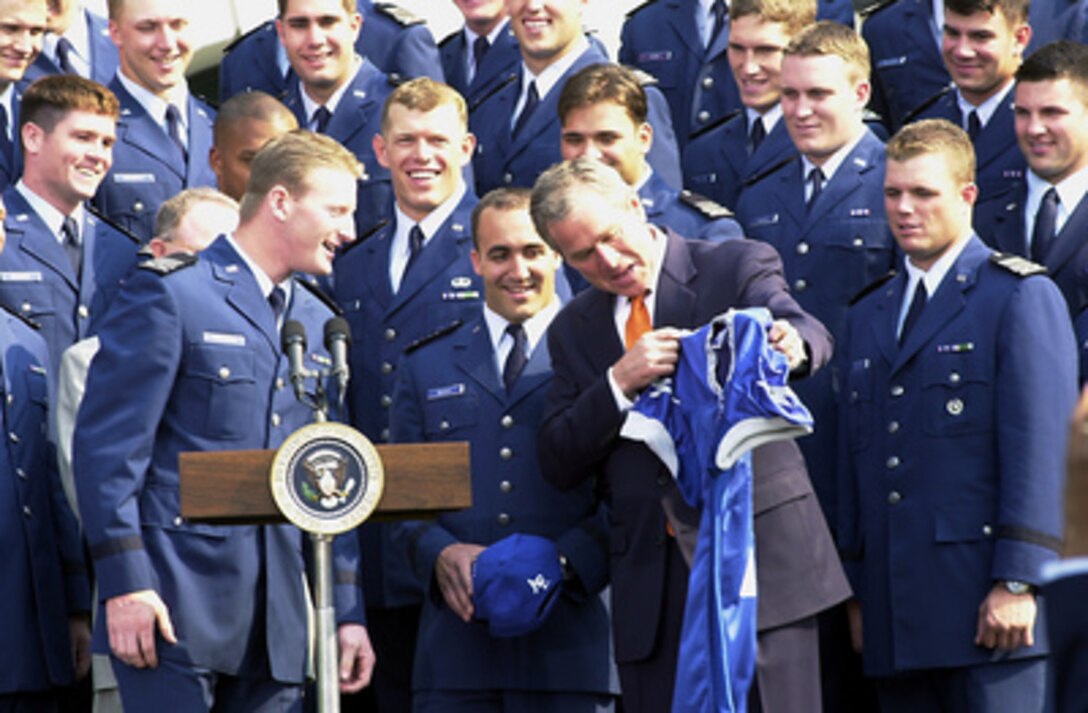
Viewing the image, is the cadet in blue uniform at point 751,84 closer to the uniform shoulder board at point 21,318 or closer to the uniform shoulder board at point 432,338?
the uniform shoulder board at point 432,338

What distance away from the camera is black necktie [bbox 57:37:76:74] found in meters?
8.02

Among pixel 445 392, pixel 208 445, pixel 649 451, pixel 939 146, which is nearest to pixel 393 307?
pixel 445 392

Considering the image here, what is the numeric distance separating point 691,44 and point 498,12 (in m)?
0.74

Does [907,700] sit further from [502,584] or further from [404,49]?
[404,49]

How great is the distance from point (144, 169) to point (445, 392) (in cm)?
185

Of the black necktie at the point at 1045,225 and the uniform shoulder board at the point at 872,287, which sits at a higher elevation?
the black necktie at the point at 1045,225

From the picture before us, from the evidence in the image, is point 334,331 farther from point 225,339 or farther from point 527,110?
point 527,110

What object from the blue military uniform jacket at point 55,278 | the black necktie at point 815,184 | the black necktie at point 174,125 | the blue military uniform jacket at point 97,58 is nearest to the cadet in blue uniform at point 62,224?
the blue military uniform jacket at point 55,278

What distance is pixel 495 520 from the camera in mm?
5742

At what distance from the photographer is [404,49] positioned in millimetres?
8172

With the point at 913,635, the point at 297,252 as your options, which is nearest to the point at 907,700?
the point at 913,635

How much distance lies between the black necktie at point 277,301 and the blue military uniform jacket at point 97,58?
2.64 metres

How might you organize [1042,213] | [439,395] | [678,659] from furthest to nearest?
[1042,213] < [439,395] < [678,659]

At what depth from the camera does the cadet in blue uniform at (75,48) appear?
801 centimetres
